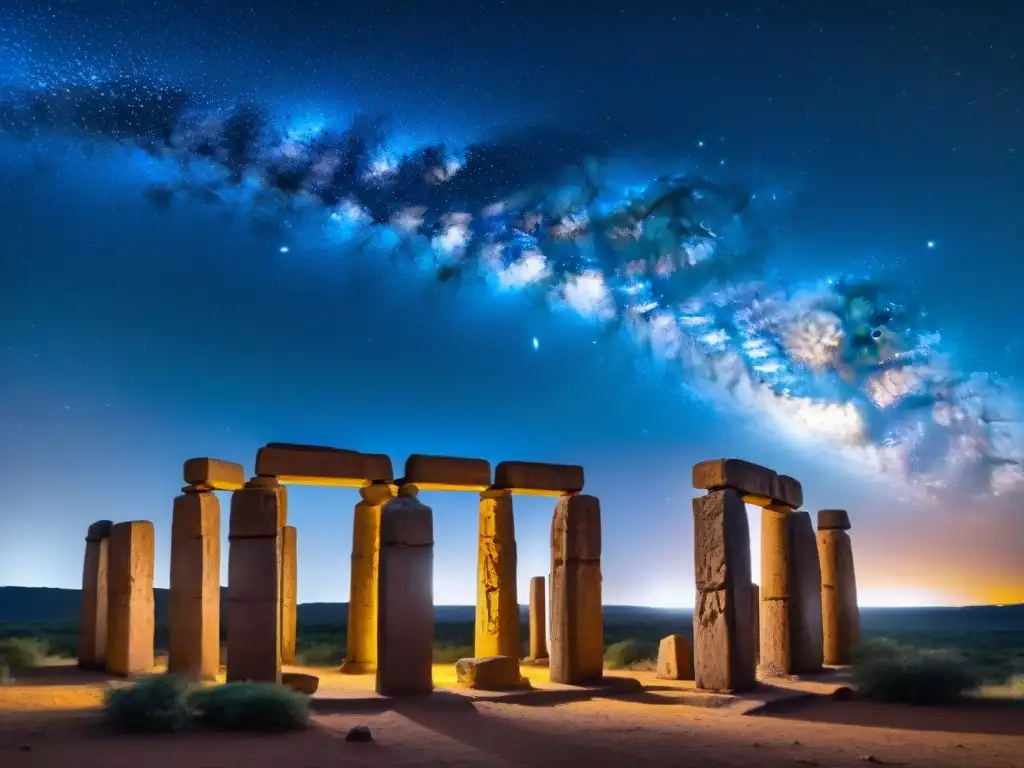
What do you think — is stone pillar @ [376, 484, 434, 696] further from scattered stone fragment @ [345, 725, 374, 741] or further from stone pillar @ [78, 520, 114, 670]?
stone pillar @ [78, 520, 114, 670]

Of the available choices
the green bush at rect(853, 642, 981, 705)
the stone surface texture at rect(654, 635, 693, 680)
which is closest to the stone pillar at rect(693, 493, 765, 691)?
the green bush at rect(853, 642, 981, 705)

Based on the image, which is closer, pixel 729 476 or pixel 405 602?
pixel 405 602

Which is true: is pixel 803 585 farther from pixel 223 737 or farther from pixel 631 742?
pixel 223 737

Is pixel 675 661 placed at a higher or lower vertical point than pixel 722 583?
lower

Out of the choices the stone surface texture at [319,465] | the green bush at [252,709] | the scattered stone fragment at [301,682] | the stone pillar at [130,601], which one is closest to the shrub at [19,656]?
the stone pillar at [130,601]

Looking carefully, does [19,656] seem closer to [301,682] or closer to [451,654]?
[301,682]

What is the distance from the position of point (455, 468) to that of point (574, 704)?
442 cm

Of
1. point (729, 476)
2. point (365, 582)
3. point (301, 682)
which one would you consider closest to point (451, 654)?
point (365, 582)

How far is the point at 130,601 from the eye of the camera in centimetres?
1667

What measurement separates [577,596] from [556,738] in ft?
15.4

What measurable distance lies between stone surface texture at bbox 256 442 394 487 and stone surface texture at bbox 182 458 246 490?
1.25 meters

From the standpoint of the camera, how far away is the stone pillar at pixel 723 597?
43.8ft

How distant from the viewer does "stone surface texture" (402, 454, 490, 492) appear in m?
15.5

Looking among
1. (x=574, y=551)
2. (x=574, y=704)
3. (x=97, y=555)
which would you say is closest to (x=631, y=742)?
(x=574, y=704)
